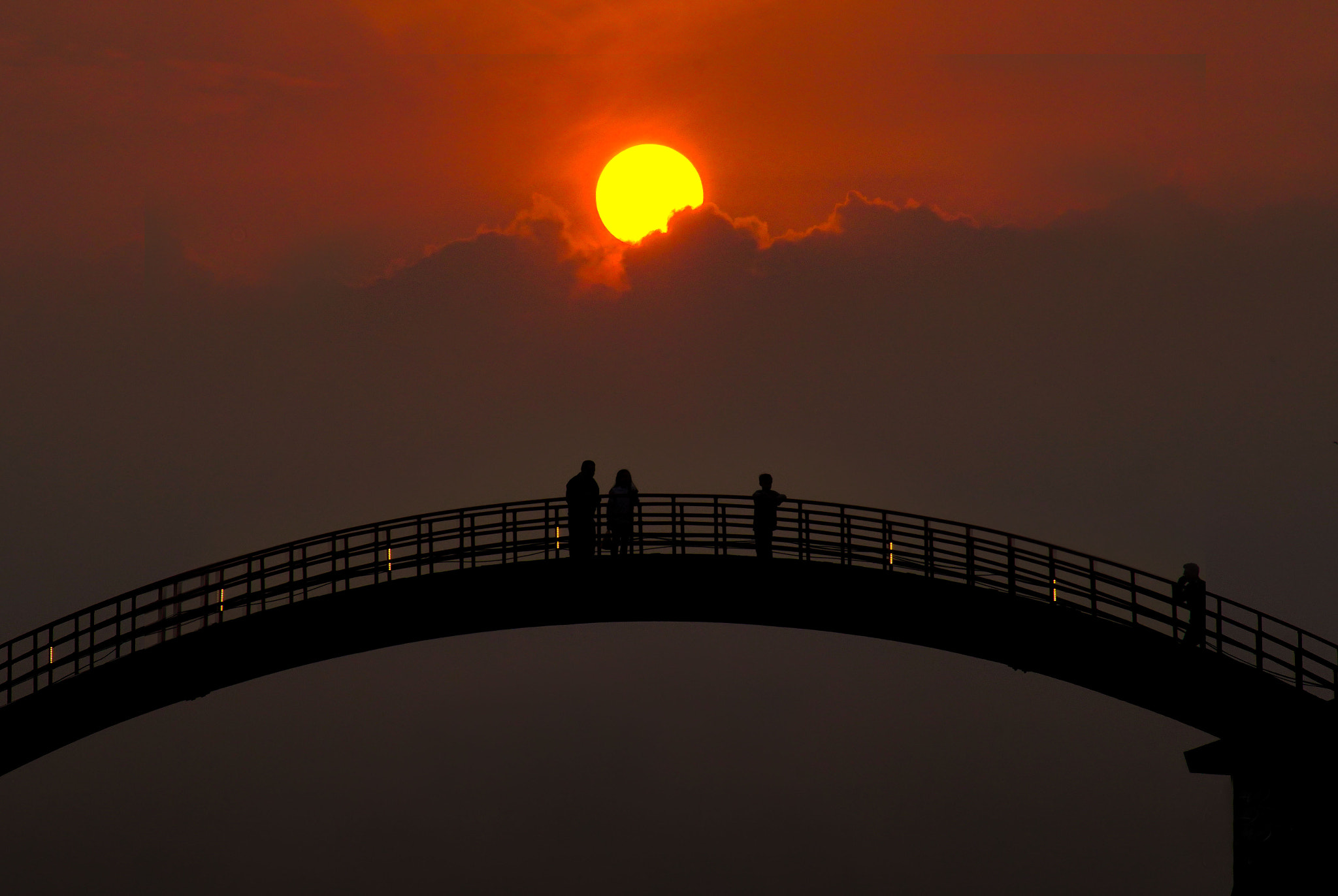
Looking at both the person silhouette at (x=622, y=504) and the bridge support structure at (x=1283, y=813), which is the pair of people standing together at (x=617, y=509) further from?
the bridge support structure at (x=1283, y=813)

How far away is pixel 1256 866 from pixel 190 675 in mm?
14414

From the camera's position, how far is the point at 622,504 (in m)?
19.6

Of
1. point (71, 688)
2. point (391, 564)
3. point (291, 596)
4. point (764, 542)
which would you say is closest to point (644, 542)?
point (764, 542)

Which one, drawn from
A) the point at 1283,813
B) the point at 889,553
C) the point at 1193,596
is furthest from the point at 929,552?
the point at 1283,813

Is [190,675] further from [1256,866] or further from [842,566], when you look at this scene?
[1256,866]

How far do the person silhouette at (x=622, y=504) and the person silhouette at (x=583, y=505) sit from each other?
21 cm

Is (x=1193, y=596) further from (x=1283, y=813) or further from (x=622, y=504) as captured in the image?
(x=622, y=504)

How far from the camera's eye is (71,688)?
20.0m

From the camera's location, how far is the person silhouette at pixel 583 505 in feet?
63.8

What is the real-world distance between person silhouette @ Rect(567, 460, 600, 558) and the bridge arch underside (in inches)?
14.4

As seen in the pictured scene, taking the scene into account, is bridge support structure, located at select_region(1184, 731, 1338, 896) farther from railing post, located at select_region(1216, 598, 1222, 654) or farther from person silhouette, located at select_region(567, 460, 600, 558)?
person silhouette, located at select_region(567, 460, 600, 558)

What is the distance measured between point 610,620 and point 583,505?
181cm

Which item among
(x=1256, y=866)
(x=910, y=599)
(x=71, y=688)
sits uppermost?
(x=910, y=599)

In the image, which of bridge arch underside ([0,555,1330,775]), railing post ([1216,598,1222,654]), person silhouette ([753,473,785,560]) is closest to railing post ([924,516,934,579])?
bridge arch underside ([0,555,1330,775])
